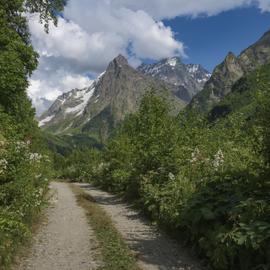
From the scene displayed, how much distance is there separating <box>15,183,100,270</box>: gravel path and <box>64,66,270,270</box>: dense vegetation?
267 cm

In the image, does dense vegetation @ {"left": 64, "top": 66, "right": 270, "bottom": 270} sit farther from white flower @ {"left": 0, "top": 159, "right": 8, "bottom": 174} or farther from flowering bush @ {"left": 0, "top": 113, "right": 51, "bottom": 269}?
white flower @ {"left": 0, "top": 159, "right": 8, "bottom": 174}

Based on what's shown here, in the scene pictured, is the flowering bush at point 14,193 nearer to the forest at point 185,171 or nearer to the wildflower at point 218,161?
the forest at point 185,171

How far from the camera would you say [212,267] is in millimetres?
11008

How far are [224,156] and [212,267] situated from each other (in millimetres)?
6843

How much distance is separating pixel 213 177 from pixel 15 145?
19.9 feet

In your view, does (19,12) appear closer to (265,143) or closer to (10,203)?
(10,203)

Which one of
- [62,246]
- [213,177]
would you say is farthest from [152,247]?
[213,177]

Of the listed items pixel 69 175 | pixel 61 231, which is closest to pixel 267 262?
pixel 61 231

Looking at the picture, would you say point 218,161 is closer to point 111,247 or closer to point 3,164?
point 111,247

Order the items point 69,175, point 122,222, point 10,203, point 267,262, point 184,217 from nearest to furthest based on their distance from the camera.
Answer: point 267,262 → point 184,217 → point 10,203 → point 122,222 → point 69,175

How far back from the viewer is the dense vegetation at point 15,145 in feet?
39.2

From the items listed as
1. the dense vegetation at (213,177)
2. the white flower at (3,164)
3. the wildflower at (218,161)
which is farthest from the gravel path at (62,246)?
the wildflower at (218,161)

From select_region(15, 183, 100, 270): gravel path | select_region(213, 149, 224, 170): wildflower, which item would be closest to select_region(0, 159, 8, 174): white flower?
select_region(15, 183, 100, 270): gravel path

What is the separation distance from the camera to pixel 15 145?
49.2 feet
